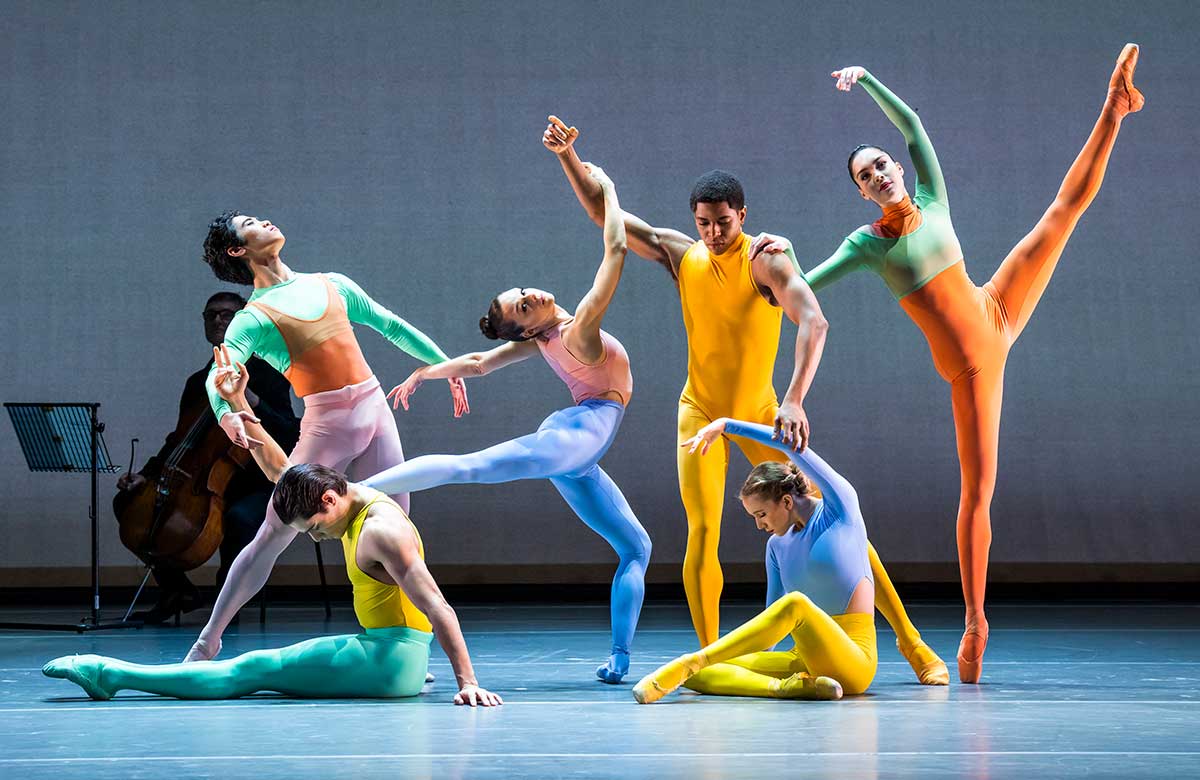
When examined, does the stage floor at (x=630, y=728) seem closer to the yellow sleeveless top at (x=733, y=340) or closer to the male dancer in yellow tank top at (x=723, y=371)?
the male dancer in yellow tank top at (x=723, y=371)

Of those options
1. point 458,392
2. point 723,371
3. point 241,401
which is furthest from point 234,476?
point 723,371

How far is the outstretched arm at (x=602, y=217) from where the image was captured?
421 cm

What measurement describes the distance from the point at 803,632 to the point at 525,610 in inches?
136

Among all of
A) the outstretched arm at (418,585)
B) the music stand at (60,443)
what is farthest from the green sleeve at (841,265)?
the music stand at (60,443)

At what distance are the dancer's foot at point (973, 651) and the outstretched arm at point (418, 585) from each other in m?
1.42

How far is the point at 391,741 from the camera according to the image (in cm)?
296

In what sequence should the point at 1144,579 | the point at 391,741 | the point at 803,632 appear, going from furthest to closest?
the point at 1144,579
the point at 803,632
the point at 391,741

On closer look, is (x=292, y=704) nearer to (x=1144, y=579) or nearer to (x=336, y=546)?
(x=336, y=546)

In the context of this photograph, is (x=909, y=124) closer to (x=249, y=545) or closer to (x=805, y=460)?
(x=805, y=460)

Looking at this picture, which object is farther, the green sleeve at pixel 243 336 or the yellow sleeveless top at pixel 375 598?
the green sleeve at pixel 243 336

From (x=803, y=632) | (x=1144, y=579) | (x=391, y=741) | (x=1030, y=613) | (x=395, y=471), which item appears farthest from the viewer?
(x=1144, y=579)

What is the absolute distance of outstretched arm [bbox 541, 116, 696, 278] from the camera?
4211 mm

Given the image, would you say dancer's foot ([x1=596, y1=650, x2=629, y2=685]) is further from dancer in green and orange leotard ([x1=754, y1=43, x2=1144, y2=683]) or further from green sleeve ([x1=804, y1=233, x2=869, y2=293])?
green sleeve ([x1=804, y1=233, x2=869, y2=293])

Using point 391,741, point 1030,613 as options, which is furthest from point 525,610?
point 391,741
